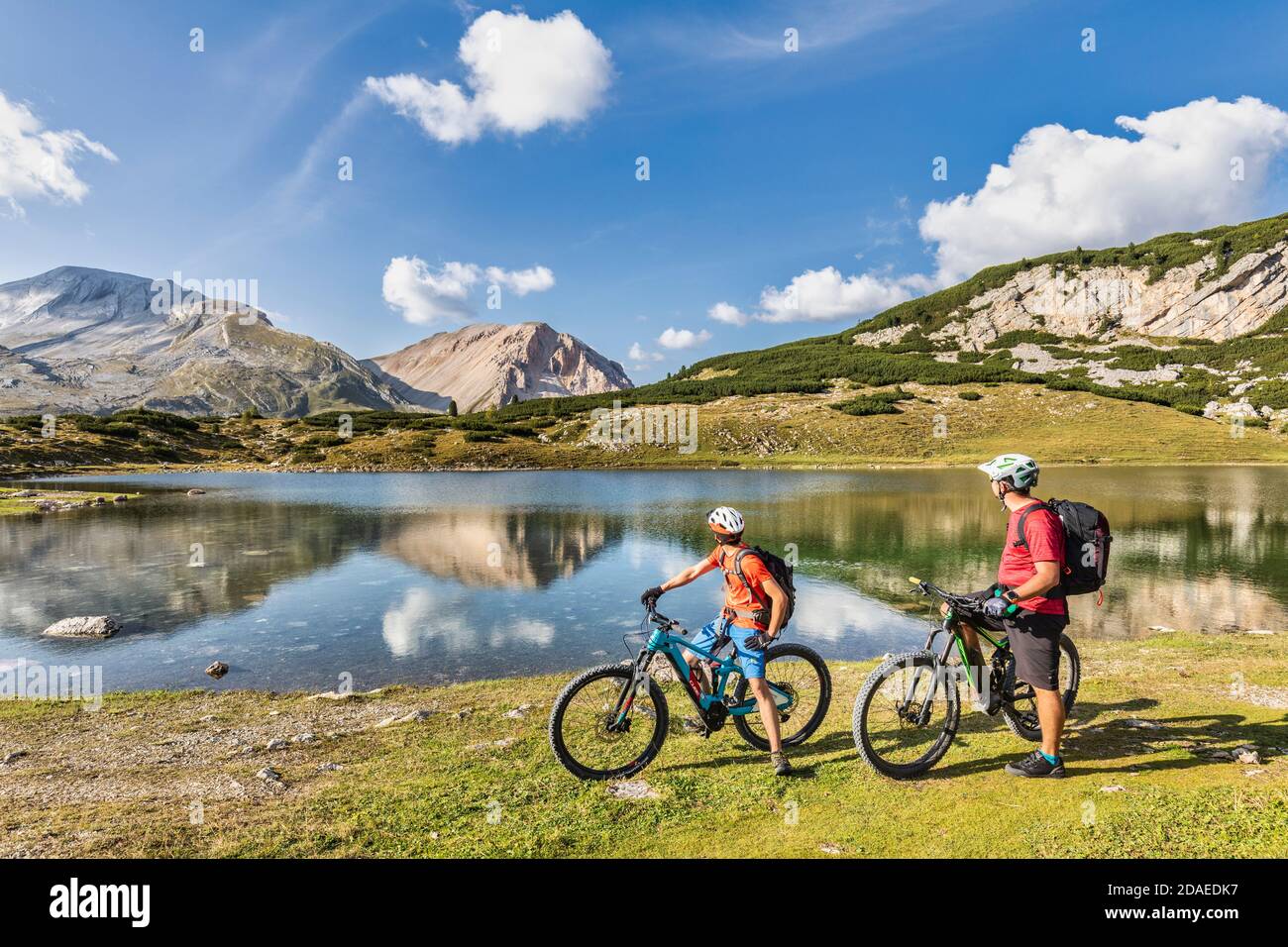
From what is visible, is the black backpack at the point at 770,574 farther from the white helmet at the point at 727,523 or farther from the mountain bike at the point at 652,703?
the mountain bike at the point at 652,703

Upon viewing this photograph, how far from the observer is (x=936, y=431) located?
493ft

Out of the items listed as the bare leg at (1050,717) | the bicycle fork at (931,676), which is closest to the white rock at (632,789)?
the bicycle fork at (931,676)

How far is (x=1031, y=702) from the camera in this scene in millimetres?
10203

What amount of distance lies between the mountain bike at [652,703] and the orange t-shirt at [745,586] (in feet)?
2.08

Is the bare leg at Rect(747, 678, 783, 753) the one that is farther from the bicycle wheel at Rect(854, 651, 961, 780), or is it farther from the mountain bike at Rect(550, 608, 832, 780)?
the bicycle wheel at Rect(854, 651, 961, 780)

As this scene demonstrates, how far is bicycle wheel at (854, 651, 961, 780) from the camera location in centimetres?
871

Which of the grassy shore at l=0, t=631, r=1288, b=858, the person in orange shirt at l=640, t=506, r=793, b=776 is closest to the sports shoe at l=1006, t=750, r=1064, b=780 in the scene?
the grassy shore at l=0, t=631, r=1288, b=858

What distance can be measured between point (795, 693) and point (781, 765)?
1646mm

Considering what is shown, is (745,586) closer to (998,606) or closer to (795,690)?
(795,690)

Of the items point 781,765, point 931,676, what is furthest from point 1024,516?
point 781,765

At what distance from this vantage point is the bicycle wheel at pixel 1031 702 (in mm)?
9820
